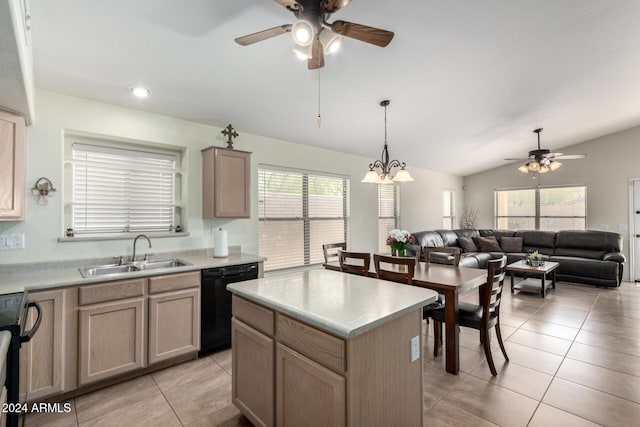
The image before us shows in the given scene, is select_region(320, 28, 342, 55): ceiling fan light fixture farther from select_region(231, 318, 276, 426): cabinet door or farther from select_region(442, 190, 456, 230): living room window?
select_region(442, 190, 456, 230): living room window

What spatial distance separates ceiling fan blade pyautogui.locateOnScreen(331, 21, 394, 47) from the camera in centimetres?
164

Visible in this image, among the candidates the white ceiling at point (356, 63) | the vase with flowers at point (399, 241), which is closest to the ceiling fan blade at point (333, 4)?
the white ceiling at point (356, 63)

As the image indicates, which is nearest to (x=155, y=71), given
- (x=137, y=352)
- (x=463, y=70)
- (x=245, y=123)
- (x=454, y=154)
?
(x=245, y=123)

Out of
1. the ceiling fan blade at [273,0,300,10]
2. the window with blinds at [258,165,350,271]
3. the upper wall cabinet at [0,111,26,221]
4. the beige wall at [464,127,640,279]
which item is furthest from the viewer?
the beige wall at [464,127,640,279]

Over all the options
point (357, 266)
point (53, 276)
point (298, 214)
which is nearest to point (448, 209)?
point (298, 214)

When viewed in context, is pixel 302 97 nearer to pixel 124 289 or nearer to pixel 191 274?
pixel 191 274

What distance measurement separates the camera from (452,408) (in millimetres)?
2113

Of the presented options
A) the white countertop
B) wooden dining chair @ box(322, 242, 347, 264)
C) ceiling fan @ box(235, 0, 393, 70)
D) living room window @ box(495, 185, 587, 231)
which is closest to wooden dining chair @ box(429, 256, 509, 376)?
the white countertop

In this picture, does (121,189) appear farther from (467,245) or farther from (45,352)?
(467,245)

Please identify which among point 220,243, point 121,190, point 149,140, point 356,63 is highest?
point 356,63

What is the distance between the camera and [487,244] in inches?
274

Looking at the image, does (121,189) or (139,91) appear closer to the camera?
(139,91)

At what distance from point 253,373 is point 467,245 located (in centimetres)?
642

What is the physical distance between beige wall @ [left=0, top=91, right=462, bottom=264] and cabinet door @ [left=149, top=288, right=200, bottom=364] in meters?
0.73
